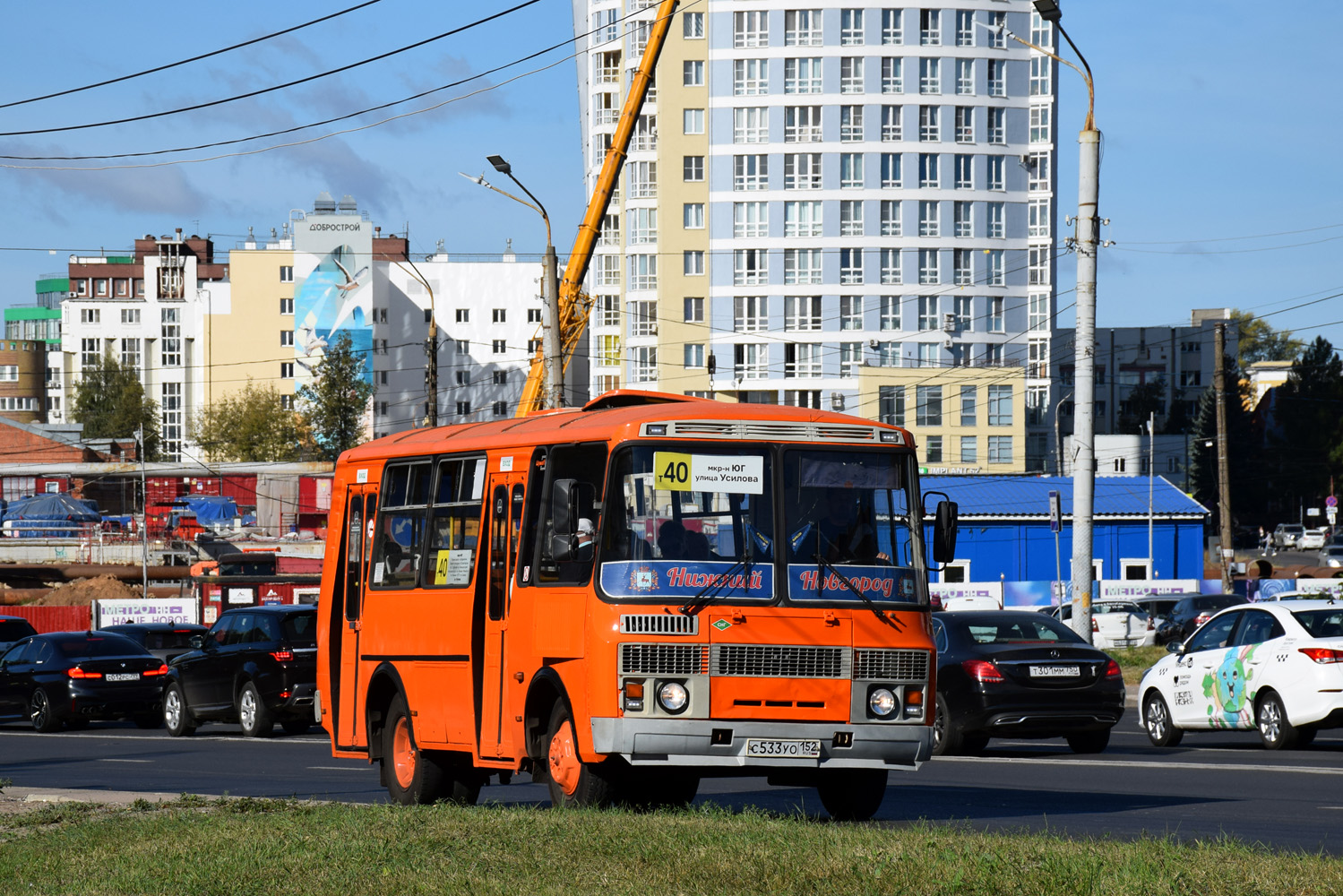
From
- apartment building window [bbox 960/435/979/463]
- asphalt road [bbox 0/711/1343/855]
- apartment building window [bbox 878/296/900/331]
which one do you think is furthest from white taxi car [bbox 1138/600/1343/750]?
apartment building window [bbox 878/296/900/331]

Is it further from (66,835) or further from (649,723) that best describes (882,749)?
(66,835)

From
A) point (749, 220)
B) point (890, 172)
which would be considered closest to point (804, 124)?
point (890, 172)

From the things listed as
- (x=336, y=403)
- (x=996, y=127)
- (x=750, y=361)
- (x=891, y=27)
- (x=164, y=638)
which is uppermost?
(x=891, y=27)

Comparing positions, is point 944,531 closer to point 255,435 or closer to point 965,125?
point 965,125

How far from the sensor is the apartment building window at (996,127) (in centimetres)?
9906

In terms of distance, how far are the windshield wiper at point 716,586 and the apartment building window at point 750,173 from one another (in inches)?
3564

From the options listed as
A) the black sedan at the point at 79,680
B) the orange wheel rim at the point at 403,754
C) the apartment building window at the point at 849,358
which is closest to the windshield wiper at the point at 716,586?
the orange wheel rim at the point at 403,754

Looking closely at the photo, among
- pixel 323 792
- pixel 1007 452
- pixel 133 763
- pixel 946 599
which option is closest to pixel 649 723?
pixel 323 792

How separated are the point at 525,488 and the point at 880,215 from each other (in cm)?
8975

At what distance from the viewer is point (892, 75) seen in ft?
325

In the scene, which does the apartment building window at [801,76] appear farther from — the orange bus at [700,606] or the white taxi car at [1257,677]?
the orange bus at [700,606]

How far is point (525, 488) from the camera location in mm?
12453

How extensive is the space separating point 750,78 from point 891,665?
297 feet

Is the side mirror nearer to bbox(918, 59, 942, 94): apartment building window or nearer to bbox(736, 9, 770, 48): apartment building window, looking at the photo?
bbox(736, 9, 770, 48): apartment building window
